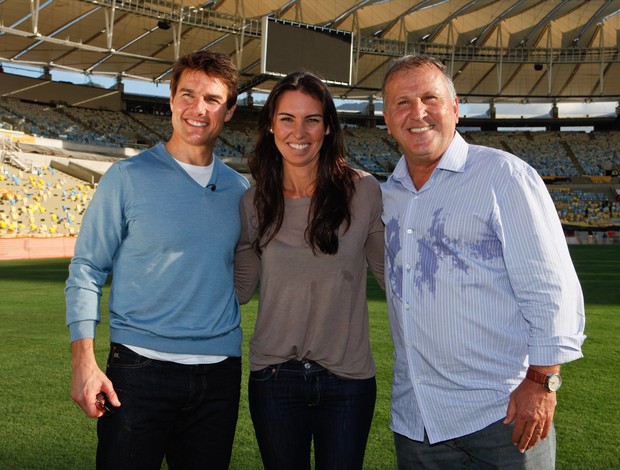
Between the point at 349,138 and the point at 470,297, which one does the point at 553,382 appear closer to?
the point at 470,297

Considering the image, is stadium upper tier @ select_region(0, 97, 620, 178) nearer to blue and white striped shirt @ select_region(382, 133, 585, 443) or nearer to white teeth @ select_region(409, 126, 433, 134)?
white teeth @ select_region(409, 126, 433, 134)

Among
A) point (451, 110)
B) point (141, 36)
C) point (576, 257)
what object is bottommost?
point (576, 257)

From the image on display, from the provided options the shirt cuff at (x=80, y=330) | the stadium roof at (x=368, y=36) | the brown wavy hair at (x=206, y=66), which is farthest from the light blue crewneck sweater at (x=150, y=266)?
the stadium roof at (x=368, y=36)

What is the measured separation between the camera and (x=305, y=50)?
32781 millimetres

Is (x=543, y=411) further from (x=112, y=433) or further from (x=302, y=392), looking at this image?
(x=112, y=433)

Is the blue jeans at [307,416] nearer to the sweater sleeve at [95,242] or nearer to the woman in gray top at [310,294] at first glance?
the woman in gray top at [310,294]

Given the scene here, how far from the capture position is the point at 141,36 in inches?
1663

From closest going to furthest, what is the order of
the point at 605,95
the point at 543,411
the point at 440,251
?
1. the point at 543,411
2. the point at 440,251
3. the point at 605,95

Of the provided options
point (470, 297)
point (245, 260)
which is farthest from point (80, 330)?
point (470, 297)

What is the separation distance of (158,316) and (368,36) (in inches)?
1780

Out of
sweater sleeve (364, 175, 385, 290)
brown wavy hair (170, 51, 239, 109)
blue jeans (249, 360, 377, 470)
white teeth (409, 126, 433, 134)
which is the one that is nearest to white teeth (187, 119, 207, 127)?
brown wavy hair (170, 51, 239, 109)

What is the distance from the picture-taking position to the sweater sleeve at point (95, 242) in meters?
2.32

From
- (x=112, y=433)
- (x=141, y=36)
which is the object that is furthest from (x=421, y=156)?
(x=141, y=36)

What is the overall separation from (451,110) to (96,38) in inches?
1738
